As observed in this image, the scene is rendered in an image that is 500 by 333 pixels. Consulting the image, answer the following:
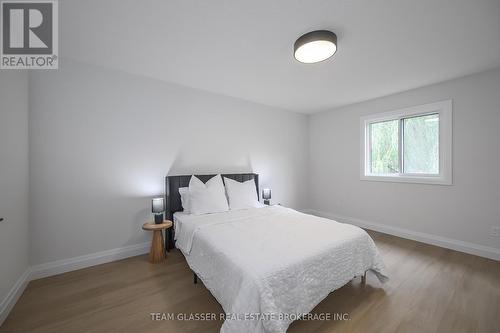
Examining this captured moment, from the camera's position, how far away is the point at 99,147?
7.93 feet

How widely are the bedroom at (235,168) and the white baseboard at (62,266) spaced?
0.02 m

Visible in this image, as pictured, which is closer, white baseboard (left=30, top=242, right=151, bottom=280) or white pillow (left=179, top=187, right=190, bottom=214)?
white baseboard (left=30, top=242, right=151, bottom=280)

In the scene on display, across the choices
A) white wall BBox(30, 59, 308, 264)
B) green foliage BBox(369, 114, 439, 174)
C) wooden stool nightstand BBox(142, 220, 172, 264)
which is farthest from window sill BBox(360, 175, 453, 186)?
wooden stool nightstand BBox(142, 220, 172, 264)

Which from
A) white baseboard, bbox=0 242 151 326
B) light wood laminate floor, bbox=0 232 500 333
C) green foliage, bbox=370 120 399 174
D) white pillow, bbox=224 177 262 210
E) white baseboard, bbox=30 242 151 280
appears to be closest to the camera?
light wood laminate floor, bbox=0 232 500 333

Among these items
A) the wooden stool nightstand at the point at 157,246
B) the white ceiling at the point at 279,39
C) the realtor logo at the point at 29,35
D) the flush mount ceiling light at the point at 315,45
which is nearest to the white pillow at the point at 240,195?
the wooden stool nightstand at the point at 157,246

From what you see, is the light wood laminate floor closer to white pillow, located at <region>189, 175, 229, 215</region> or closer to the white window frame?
white pillow, located at <region>189, 175, 229, 215</region>

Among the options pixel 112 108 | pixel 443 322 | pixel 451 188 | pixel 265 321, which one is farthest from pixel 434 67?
pixel 112 108

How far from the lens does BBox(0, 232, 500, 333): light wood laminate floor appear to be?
1487 millimetres

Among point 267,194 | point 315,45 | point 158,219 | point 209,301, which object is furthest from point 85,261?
point 315,45

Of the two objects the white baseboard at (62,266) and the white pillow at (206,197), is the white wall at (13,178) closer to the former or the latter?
the white baseboard at (62,266)

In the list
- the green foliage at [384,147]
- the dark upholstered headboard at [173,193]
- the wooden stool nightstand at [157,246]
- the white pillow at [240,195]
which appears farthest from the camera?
the green foliage at [384,147]

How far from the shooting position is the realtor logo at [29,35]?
153cm

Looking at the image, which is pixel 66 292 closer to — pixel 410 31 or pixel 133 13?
pixel 133 13

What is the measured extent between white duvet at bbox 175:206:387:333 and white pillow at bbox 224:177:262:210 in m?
0.57
